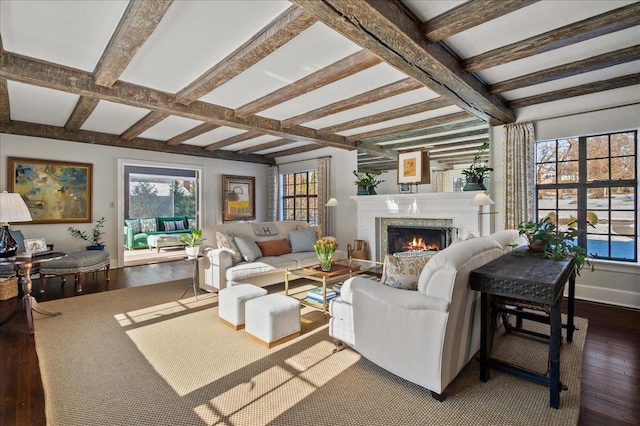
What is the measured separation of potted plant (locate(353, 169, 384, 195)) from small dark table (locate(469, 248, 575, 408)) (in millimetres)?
3852

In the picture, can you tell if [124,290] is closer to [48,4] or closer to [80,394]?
[80,394]

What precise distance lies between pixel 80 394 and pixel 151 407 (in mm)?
551

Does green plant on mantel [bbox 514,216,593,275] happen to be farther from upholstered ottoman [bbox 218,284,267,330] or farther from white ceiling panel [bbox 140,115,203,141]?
white ceiling panel [bbox 140,115,203,141]

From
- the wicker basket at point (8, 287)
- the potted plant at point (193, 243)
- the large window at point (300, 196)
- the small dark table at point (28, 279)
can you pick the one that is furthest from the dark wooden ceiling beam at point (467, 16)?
the wicker basket at point (8, 287)

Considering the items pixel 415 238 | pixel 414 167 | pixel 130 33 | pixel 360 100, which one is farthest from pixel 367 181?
pixel 130 33

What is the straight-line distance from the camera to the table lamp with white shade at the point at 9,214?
2923 mm

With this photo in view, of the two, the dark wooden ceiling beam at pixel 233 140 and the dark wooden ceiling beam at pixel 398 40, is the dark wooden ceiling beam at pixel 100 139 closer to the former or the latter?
the dark wooden ceiling beam at pixel 233 140

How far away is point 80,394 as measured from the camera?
2.05 metres

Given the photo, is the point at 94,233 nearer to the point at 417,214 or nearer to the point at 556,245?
the point at 417,214

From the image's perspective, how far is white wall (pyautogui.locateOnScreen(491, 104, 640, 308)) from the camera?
3.65 m

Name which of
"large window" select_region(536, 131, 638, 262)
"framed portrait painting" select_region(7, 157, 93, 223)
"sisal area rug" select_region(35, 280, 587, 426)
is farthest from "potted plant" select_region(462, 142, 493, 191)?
"framed portrait painting" select_region(7, 157, 93, 223)

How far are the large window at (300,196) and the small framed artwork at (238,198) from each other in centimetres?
83

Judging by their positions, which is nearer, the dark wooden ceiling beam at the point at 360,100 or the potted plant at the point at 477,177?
the dark wooden ceiling beam at the point at 360,100

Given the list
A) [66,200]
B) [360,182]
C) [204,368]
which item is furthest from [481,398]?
[66,200]
